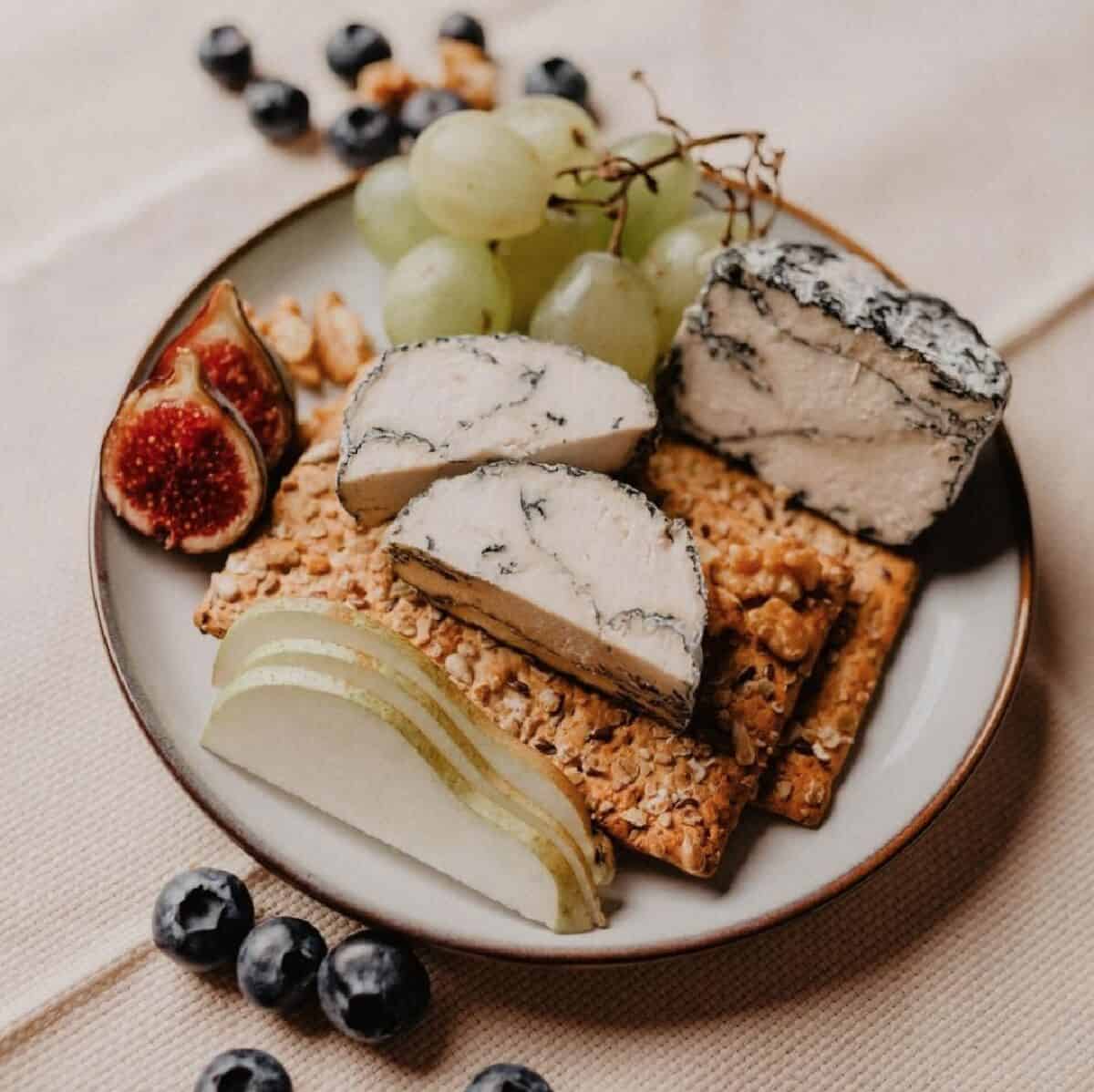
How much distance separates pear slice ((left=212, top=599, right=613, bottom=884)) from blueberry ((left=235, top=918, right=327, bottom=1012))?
1.18ft

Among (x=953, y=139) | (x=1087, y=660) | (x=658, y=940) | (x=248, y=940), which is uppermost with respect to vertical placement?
(x=953, y=139)

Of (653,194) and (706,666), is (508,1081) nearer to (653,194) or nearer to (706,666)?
(706,666)

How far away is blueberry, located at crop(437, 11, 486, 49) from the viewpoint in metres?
2.69

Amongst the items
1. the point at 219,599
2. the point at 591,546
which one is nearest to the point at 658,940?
the point at 591,546

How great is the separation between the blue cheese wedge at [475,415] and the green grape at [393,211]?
347mm

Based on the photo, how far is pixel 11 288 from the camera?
94.5 inches

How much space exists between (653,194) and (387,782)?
1.05 meters

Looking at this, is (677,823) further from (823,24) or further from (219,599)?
(823,24)

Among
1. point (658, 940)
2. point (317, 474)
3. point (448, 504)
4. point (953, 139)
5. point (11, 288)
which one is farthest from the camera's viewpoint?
point (953, 139)

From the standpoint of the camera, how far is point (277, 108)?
255 centimetres

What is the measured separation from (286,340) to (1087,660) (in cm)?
142

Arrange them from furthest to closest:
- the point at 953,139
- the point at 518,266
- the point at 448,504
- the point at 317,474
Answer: the point at 953,139 → the point at 518,266 → the point at 317,474 → the point at 448,504

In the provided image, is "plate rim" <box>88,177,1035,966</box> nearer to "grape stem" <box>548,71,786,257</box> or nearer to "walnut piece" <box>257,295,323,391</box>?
"walnut piece" <box>257,295,323,391</box>

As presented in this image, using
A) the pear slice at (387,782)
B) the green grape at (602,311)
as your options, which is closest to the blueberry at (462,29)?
the green grape at (602,311)
